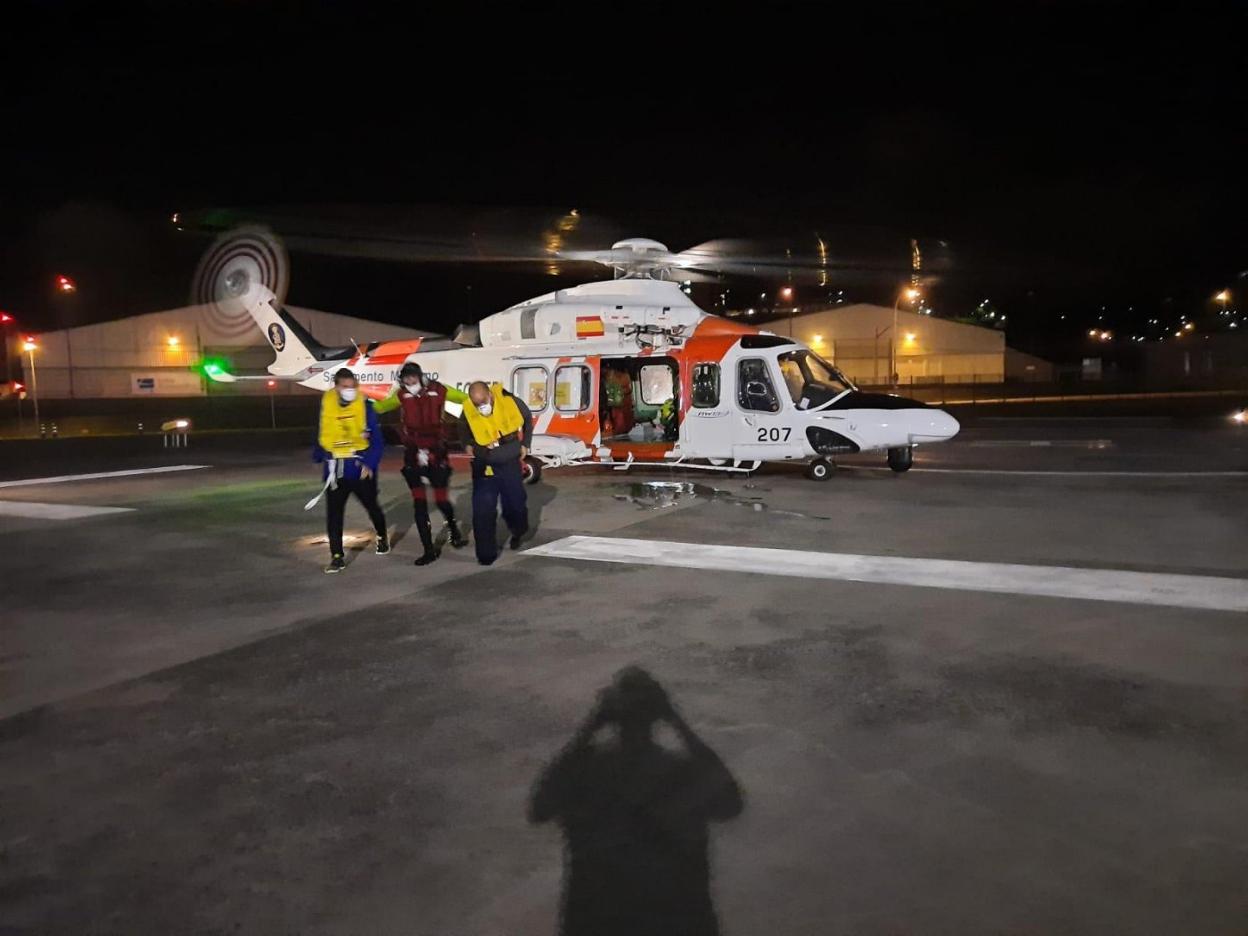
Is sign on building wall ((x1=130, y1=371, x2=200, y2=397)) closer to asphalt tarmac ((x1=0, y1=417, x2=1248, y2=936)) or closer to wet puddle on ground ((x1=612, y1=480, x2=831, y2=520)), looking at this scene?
wet puddle on ground ((x1=612, y1=480, x2=831, y2=520))

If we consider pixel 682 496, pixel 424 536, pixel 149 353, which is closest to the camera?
pixel 424 536

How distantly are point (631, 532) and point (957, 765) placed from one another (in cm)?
572

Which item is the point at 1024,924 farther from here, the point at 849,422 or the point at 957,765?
the point at 849,422

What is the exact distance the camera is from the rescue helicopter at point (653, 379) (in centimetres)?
1246

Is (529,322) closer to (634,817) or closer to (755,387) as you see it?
(755,387)

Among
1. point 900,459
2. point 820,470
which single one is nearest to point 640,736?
point 820,470

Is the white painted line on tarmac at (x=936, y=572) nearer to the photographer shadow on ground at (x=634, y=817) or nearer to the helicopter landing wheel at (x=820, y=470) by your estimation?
the photographer shadow on ground at (x=634, y=817)

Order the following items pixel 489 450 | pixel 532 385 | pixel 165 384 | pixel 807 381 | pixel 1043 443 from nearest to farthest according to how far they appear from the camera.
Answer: pixel 489 450 < pixel 807 381 < pixel 532 385 < pixel 1043 443 < pixel 165 384

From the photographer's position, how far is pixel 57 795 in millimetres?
3709

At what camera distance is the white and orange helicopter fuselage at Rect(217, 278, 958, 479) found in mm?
12484

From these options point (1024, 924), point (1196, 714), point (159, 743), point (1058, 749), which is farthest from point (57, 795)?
point (1196, 714)

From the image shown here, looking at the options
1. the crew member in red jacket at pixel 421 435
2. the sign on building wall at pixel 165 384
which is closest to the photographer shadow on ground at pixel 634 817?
the crew member in red jacket at pixel 421 435

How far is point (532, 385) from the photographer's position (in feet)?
46.6

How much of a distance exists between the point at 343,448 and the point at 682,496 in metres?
5.30
